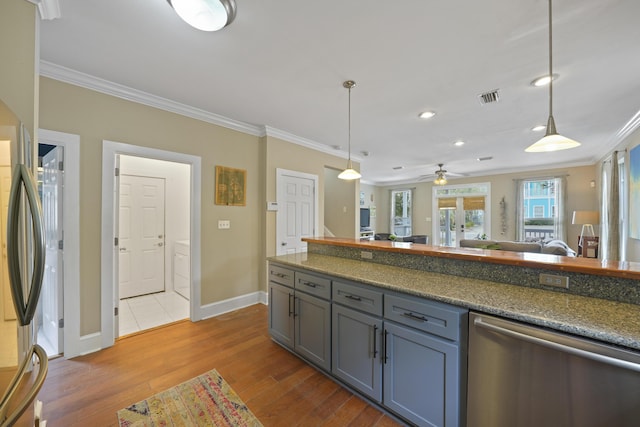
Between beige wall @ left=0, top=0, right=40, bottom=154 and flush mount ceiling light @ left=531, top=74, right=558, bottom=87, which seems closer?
beige wall @ left=0, top=0, right=40, bottom=154

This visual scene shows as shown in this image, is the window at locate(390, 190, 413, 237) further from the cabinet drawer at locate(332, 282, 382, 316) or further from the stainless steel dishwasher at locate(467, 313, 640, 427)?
the stainless steel dishwasher at locate(467, 313, 640, 427)

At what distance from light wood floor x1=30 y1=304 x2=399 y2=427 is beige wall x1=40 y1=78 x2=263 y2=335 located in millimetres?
472

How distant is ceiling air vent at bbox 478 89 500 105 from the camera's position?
8.66ft

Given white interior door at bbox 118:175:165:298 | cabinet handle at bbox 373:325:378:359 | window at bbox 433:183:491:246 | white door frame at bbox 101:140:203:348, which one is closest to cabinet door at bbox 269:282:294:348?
cabinet handle at bbox 373:325:378:359

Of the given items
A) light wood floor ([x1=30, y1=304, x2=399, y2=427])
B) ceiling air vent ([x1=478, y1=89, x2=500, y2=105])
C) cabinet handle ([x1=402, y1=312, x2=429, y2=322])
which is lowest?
light wood floor ([x1=30, y1=304, x2=399, y2=427])

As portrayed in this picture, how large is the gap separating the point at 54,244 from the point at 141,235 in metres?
1.86

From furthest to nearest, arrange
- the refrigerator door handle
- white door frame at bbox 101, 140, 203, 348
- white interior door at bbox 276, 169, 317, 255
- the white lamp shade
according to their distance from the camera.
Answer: the white lamp shade
white interior door at bbox 276, 169, 317, 255
white door frame at bbox 101, 140, 203, 348
the refrigerator door handle

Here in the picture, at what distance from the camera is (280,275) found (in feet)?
8.20

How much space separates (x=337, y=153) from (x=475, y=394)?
420 cm

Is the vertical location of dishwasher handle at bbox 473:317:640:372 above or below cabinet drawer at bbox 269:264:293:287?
above

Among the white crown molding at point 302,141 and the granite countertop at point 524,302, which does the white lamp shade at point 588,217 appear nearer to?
the white crown molding at point 302,141

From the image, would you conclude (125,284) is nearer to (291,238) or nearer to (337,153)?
(291,238)

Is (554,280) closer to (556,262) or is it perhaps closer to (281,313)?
(556,262)

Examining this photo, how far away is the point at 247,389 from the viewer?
196 cm
